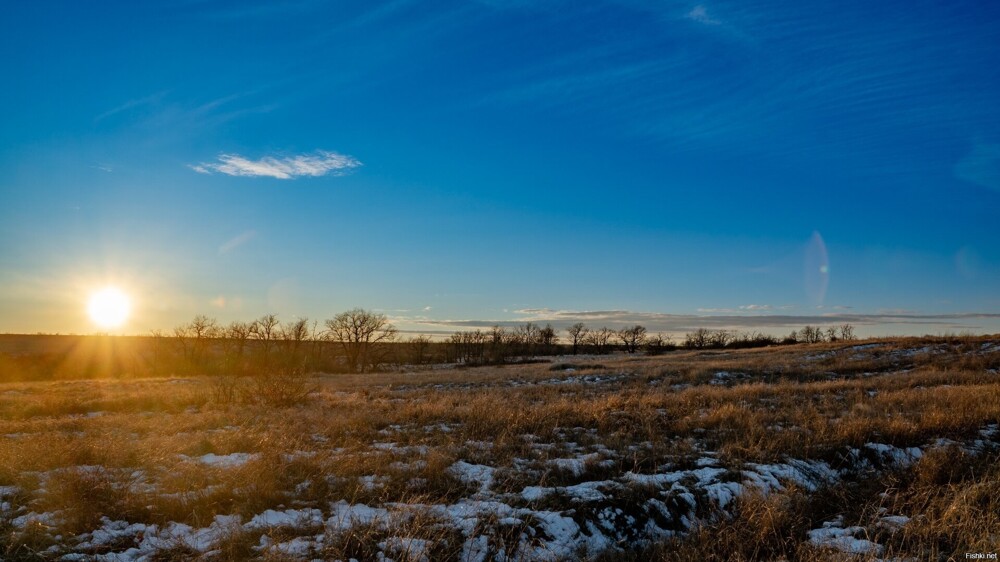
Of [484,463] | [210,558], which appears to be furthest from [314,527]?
[484,463]

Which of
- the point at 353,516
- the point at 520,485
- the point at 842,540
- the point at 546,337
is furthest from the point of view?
the point at 546,337

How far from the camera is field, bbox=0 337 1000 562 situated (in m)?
5.51

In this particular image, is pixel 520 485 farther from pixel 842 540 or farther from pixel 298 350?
pixel 298 350

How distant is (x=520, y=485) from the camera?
Answer: 719cm

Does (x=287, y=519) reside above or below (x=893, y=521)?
above

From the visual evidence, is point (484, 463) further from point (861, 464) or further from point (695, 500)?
point (861, 464)

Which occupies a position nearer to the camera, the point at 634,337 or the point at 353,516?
the point at 353,516

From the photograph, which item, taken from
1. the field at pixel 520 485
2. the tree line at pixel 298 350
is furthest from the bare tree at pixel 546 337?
the field at pixel 520 485

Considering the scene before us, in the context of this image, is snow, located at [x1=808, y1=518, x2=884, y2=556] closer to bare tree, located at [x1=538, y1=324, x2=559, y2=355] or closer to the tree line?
the tree line

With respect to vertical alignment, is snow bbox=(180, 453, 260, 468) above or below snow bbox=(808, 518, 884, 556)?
above

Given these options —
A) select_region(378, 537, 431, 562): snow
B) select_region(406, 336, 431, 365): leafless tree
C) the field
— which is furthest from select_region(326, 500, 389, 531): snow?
select_region(406, 336, 431, 365): leafless tree

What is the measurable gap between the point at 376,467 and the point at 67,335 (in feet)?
607

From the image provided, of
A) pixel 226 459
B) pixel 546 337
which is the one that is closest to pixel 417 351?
pixel 546 337

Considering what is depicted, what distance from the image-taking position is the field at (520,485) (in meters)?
5.51
